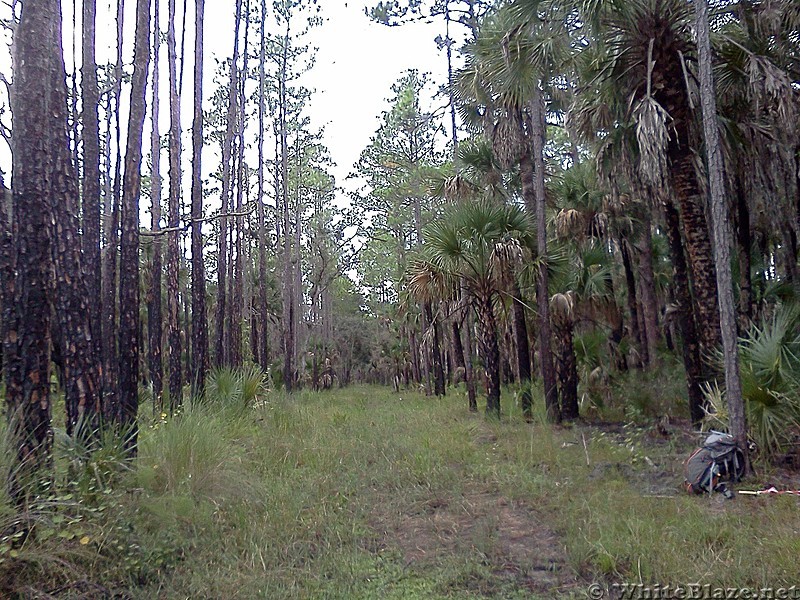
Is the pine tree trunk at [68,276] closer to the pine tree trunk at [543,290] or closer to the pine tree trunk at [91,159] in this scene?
the pine tree trunk at [91,159]

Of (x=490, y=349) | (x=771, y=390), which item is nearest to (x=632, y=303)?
(x=490, y=349)

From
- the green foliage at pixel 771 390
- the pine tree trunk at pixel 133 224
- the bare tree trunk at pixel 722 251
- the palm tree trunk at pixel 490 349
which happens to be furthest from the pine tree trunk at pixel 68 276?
the palm tree trunk at pixel 490 349

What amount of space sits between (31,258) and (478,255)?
9.92 m

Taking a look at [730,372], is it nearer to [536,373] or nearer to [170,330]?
[170,330]

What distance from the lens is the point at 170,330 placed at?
1683 centimetres

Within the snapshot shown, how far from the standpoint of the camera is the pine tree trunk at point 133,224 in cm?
878

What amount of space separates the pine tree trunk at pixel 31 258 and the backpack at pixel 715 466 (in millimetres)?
6564

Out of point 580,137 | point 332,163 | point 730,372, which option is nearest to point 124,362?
point 730,372

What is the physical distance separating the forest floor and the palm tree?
485 centimetres

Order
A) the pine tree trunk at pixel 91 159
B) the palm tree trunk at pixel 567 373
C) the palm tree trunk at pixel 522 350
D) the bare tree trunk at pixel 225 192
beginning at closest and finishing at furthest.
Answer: the pine tree trunk at pixel 91 159 → the palm tree trunk at pixel 567 373 → the palm tree trunk at pixel 522 350 → the bare tree trunk at pixel 225 192

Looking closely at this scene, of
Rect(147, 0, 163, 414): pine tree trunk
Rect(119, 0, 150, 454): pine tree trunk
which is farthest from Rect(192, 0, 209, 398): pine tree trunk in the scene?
Rect(119, 0, 150, 454): pine tree trunk

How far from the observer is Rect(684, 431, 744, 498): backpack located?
691cm

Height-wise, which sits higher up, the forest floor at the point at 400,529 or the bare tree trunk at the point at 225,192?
the bare tree trunk at the point at 225,192

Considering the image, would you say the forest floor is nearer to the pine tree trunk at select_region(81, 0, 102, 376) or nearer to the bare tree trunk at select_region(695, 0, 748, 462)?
the bare tree trunk at select_region(695, 0, 748, 462)
